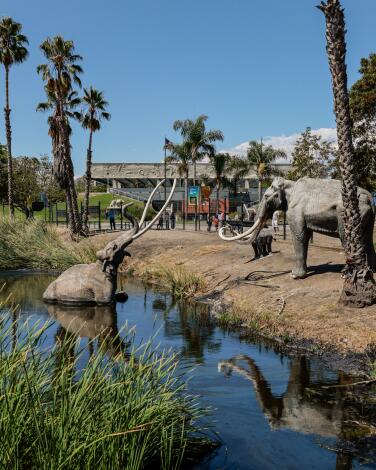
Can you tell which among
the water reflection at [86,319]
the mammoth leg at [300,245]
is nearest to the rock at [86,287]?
the water reflection at [86,319]

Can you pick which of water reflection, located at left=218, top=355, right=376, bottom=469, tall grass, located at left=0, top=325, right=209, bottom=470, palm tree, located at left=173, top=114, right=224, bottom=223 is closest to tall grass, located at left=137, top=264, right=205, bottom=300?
water reflection, located at left=218, top=355, right=376, bottom=469

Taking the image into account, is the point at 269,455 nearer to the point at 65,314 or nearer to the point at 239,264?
the point at 65,314

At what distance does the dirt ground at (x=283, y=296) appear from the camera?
30.7 ft

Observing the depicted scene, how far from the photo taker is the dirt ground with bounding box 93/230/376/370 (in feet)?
30.7

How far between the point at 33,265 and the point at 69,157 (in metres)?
11.5

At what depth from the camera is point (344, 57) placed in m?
10.3

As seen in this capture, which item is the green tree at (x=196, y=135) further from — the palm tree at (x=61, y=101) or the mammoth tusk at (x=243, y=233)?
the mammoth tusk at (x=243, y=233)

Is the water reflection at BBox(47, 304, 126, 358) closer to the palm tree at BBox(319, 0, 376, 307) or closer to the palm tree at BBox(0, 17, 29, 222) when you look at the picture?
the palm tree at BBox(319, 0, 376, 307)

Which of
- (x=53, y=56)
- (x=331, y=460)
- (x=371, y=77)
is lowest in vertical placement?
(x=331, y=460)

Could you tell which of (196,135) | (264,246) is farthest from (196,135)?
(264,246)

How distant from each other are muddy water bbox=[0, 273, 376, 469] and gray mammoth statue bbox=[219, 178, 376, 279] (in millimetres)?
2597

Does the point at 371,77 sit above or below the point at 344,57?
above

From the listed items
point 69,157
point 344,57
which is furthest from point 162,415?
point 69,157

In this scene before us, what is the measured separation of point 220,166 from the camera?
53.7 meters
